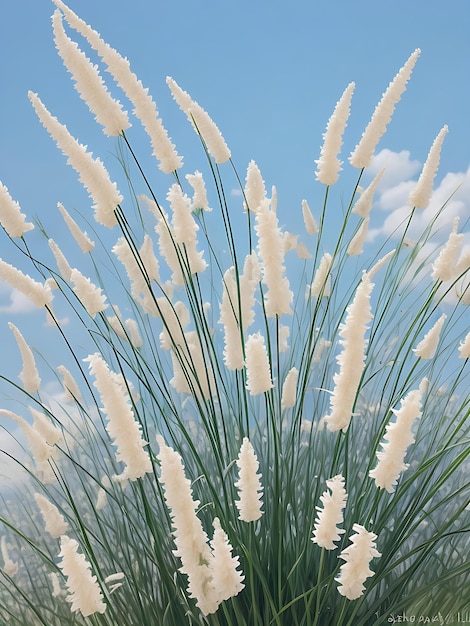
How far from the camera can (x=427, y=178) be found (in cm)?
170

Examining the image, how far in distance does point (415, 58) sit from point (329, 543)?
1.08 metres

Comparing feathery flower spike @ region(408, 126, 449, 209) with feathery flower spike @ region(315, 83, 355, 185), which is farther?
feathery flower spike @ region(408, 126, 449, 209)

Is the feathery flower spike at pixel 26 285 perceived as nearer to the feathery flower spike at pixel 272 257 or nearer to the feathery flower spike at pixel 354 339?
the feathery flower spike at pixel 272 257

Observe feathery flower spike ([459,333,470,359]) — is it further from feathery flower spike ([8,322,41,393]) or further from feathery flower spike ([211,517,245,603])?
feathery flower spike ([8,322,41,393])

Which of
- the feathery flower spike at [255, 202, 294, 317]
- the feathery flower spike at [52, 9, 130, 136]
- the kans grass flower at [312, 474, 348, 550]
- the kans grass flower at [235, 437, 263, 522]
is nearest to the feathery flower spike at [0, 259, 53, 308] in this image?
the feathery flower spike at [52, 9, 130, 136]

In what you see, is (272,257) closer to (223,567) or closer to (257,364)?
(257,364)

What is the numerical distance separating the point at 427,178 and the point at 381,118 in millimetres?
238

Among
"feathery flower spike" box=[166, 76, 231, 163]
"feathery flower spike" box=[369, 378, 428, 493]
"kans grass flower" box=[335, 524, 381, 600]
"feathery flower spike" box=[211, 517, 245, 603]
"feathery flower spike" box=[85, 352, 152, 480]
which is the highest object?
"feathery flower spike" box=[166, 76, 231, 163]

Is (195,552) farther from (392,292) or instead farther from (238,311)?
(392,292)

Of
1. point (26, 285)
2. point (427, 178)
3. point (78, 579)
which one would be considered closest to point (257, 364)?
point (78, 579)

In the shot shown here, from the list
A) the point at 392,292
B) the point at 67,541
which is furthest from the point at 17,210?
the point at 392,292

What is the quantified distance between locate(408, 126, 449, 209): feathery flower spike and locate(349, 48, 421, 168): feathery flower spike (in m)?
0.18

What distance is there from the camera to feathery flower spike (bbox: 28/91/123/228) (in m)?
1.29

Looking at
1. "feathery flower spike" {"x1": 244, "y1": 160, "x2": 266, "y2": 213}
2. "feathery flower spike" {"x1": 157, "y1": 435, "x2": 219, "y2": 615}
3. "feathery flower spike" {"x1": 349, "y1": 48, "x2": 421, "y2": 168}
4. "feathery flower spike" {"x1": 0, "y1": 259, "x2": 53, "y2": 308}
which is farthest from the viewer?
"feathery flower spike" {"x1": 244, "y1": 160, "x2": 266, "y2": 213}
